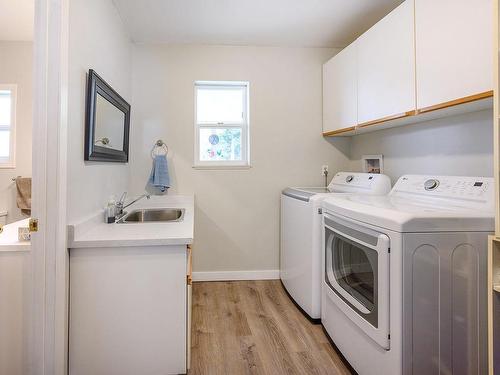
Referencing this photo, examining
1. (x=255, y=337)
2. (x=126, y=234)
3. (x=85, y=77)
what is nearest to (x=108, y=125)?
(x=85, y=77)

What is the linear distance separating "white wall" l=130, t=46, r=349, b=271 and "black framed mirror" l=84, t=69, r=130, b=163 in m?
0.45

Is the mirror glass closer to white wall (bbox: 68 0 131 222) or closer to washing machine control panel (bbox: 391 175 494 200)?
white wall (bbox: 68 0 131 222)

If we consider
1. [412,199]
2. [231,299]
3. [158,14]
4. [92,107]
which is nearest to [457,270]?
[412,199]

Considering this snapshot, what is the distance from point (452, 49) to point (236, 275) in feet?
8.14

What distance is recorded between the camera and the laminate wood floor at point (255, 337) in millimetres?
1758

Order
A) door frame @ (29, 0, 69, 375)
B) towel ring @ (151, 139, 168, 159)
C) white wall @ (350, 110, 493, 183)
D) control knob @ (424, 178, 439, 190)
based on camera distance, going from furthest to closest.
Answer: towel ring @ (151, 139, 168, 159)
control knob @ (424, 178, 439, 190)
white wall @ (350, 110, 493, 183)
door frame @ (29, 0, 69, 375)

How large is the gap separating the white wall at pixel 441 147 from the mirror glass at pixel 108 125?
84.8 inches

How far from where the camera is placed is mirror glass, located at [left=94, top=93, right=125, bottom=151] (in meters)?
1.90

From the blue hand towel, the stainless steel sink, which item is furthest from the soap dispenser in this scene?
the blue hand towel

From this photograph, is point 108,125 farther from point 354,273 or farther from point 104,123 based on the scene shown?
point 354,273

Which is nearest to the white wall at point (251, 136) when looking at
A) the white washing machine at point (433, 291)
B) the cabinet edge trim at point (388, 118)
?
the cabinet edge trim at point (388, 118)

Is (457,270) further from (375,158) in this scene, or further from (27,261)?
(27,261)

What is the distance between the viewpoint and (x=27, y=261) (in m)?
1.43

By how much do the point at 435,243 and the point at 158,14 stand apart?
98.4 inches
